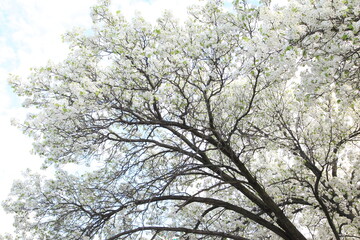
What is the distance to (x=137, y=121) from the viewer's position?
8.44 meters

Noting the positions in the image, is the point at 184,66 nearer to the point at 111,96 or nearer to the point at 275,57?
the point at 111,96

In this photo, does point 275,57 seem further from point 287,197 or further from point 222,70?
point 287,197

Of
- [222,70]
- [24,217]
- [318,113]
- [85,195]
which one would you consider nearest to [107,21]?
[222,70]

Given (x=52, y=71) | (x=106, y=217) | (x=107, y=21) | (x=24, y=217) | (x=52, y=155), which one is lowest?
(x=106, y=217)

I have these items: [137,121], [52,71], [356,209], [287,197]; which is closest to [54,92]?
[52,71]

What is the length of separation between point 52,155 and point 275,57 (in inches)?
236

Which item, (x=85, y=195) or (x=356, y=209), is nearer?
(x=85, y=195)

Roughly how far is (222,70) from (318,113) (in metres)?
4.92

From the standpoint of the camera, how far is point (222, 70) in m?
7.99

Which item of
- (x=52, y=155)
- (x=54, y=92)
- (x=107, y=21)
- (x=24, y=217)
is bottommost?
(x=24, y=217)

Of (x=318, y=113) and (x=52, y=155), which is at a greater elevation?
(x=318, y=113)

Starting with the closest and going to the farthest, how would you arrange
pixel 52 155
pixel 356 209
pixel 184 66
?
pixel 184 66 → pixel 52 155 → pixel 356 209

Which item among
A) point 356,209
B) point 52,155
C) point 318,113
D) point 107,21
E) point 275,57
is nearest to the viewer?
point 275,57

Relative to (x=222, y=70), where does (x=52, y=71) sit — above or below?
above
